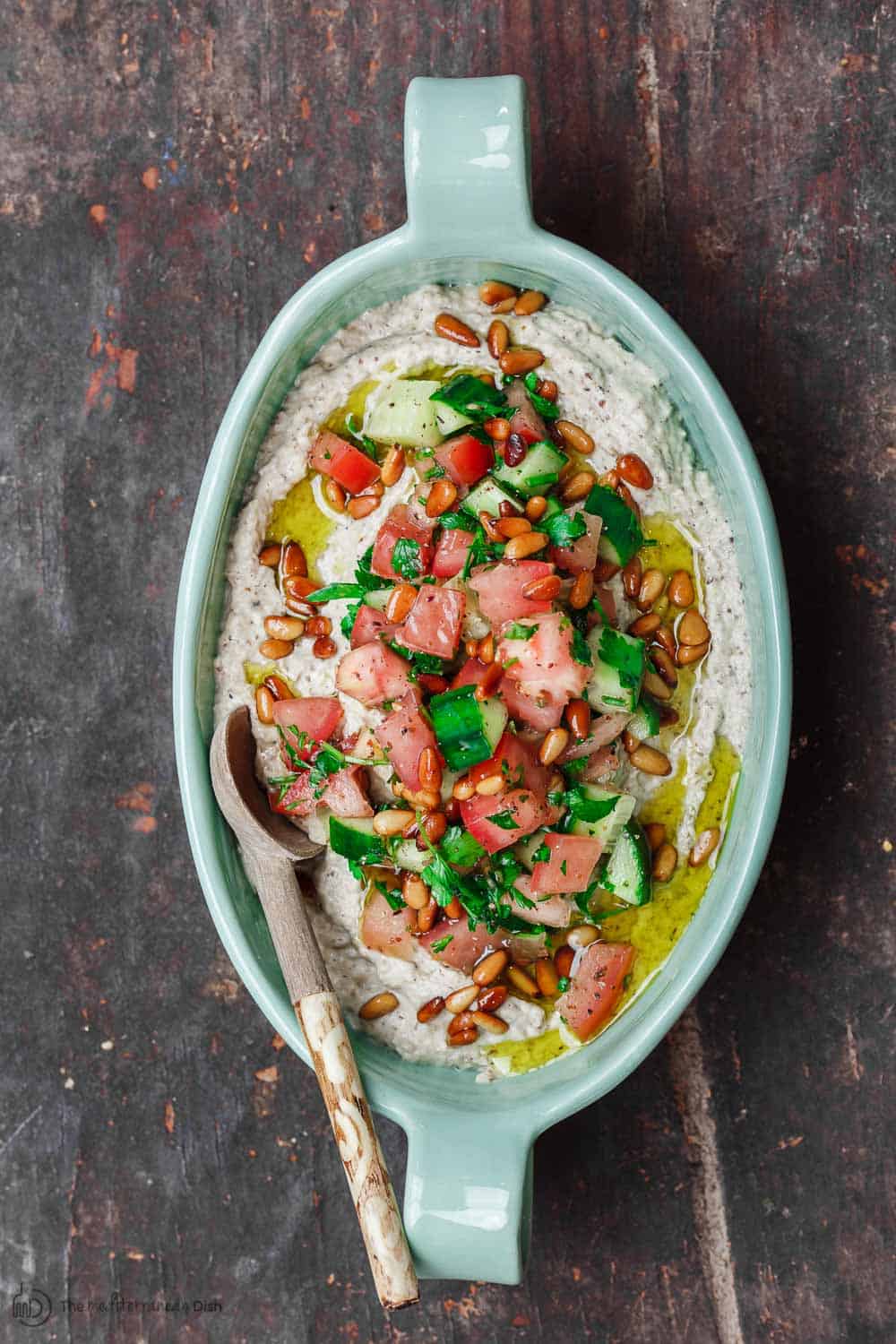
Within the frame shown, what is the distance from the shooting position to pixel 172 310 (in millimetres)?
2225

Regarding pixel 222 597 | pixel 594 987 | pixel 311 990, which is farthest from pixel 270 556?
pixel 594 987

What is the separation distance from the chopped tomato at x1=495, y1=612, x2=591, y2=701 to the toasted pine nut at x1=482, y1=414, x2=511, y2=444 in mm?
359

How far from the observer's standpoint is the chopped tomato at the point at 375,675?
1.84 metres

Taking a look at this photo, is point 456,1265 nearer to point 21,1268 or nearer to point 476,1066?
point 476,1066

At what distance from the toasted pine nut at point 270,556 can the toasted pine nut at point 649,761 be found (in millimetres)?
751

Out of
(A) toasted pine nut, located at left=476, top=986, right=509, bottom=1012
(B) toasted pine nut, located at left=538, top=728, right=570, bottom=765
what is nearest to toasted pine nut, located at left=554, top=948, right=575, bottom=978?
(A) toasted pine nut, located at left=476, top=986, right=509, bottom=1012

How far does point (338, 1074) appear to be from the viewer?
6.05 ft

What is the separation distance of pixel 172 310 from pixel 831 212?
1334 millimetres

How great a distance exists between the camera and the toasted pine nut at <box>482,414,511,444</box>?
1.91 m

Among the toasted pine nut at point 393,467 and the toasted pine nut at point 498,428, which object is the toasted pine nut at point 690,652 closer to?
the toasted pine nut at point 498,428

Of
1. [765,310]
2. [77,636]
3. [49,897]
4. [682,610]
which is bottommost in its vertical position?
[49,897]

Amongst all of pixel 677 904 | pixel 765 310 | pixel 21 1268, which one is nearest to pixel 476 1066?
pixel 677 904

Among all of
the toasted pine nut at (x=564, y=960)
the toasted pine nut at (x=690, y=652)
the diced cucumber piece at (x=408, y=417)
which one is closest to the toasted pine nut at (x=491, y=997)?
the toasted pine nut at (x=564, y=960)

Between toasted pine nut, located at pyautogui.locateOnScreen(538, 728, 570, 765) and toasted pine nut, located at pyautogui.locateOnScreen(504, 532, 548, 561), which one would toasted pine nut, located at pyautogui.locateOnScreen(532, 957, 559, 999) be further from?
toasted pine nut, located at pyautogui.locateOnScreen(504, 532, 548, 561)
